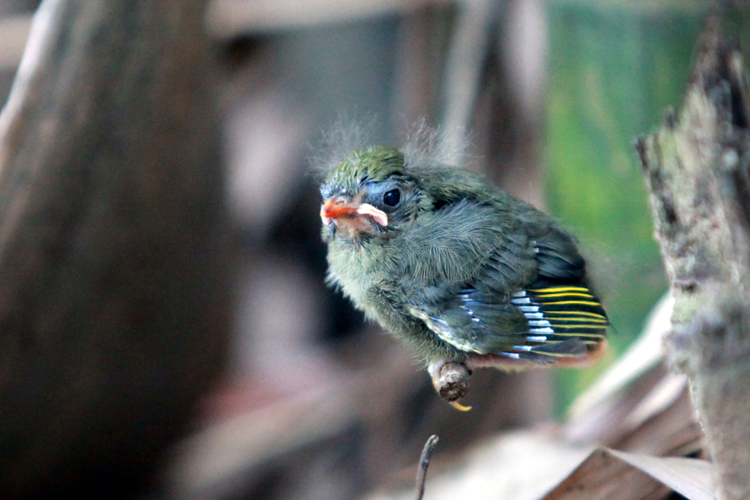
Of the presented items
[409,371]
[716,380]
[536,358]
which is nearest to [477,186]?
[536,358]

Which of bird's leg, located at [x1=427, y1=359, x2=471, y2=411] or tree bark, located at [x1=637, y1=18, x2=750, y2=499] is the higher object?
tree bark, located at [x1=637, y1=18, x2=750, y2=499]

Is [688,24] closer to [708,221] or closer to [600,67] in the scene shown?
[600,67]

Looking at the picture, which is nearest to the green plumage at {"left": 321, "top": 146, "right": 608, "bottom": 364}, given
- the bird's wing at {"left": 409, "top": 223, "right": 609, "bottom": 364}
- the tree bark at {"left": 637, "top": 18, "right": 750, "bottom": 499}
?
the bird's wing at {"left": 409, "top": 223, "right": 609, "bottom": 364}

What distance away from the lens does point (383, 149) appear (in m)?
1.13

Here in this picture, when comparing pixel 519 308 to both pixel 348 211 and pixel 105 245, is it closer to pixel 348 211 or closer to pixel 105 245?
pixel 348 211

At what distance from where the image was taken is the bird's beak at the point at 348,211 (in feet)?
3.49

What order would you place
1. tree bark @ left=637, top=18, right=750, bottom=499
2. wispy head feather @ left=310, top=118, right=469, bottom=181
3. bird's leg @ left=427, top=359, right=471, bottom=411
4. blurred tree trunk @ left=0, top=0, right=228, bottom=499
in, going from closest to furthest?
tree bark @ left=637, top=18, right=750, bottom=499
bird's leg @ left=427, top=359, right=471, bottom=411
wispy head feather @ left=310, top=118, right=469, bottom=181
blurred tree trunk @ left=0, top=0, right=228, bottom=499

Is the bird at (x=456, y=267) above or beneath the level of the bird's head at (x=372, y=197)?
beneath

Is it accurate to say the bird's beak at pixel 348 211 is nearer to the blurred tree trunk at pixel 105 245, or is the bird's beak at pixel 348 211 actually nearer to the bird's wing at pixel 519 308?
the bird's wing at pixel 519 308

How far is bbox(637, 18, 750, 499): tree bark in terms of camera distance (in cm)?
72

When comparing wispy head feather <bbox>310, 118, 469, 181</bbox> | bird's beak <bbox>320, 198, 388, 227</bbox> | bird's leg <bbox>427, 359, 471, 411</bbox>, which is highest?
wispy head feather <bbox>310, 118, 469, 181</bbox>

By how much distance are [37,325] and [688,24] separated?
8.41ft

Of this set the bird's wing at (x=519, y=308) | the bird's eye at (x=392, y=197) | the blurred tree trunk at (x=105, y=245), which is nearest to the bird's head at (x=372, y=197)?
the bird's eye at (x=392, y=197)

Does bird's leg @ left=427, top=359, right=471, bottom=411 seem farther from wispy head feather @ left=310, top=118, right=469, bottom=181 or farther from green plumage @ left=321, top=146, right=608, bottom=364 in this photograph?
wispy head feather @ left=310, top=118, right=469, bottom=181
